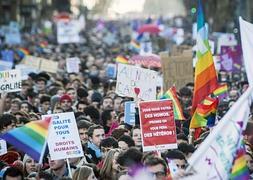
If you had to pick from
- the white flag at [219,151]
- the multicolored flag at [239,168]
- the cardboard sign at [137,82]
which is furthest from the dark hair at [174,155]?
the cardboard sign at [137,82]

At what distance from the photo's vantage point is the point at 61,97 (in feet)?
57.2

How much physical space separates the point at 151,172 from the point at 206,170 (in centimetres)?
155

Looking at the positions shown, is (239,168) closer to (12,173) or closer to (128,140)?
(12,173)

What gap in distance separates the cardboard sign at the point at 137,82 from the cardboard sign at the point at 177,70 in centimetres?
321

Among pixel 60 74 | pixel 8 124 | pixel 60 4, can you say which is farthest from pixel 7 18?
pixel 8 124

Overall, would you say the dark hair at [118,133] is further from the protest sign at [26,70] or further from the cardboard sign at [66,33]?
the cardboard sign at [66,33]

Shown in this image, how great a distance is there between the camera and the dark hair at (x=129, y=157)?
10.3 metres

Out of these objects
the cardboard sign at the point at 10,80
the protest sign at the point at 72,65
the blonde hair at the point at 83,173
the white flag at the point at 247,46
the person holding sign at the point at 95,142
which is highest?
the white flag at the point at 247,46

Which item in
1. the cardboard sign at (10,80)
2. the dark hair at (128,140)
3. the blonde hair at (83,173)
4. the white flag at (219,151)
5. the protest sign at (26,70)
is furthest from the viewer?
the protest sign at (26,70)

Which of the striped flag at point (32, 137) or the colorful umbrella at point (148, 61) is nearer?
the striped flag at point (32, 137)

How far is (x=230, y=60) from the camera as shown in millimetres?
22812

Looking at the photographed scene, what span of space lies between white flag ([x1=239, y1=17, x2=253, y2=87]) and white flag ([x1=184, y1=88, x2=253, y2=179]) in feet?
4.59

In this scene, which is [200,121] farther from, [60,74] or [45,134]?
[60,74]

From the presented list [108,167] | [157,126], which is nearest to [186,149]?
[157,126]
